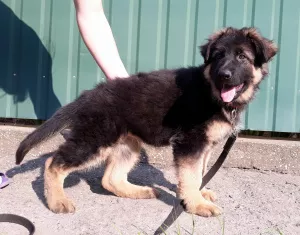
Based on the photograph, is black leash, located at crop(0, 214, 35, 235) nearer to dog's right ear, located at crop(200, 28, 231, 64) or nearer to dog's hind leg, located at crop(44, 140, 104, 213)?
dog's hind leg, located at crop(44, 140, 104, 213)

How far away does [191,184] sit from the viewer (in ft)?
13.0

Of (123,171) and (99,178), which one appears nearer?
(123,171)

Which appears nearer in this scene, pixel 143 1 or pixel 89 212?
pixel 89 212

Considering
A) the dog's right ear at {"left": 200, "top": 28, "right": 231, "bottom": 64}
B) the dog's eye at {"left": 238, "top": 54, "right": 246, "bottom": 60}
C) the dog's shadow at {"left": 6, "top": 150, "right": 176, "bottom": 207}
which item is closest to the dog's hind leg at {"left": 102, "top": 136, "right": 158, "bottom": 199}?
the dog's shadow at {"left": 6, "top": 150, "right": 176, "bottom": 207}

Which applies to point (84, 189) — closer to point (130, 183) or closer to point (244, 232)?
point (130, 183)

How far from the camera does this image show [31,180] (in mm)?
4711

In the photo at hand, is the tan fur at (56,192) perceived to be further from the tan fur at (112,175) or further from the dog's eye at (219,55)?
the dog's eye at (219,55)

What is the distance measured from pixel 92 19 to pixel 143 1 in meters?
1.30

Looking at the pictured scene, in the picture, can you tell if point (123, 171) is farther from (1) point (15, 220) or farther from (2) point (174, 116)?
(1) point (15, 220)

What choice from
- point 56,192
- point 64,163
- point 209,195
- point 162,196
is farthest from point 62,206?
point 209,195

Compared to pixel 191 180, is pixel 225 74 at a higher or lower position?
higher

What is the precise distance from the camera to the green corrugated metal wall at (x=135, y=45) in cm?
565

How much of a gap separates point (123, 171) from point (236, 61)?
1523mm

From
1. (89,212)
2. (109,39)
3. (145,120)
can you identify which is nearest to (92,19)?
(109,39)
